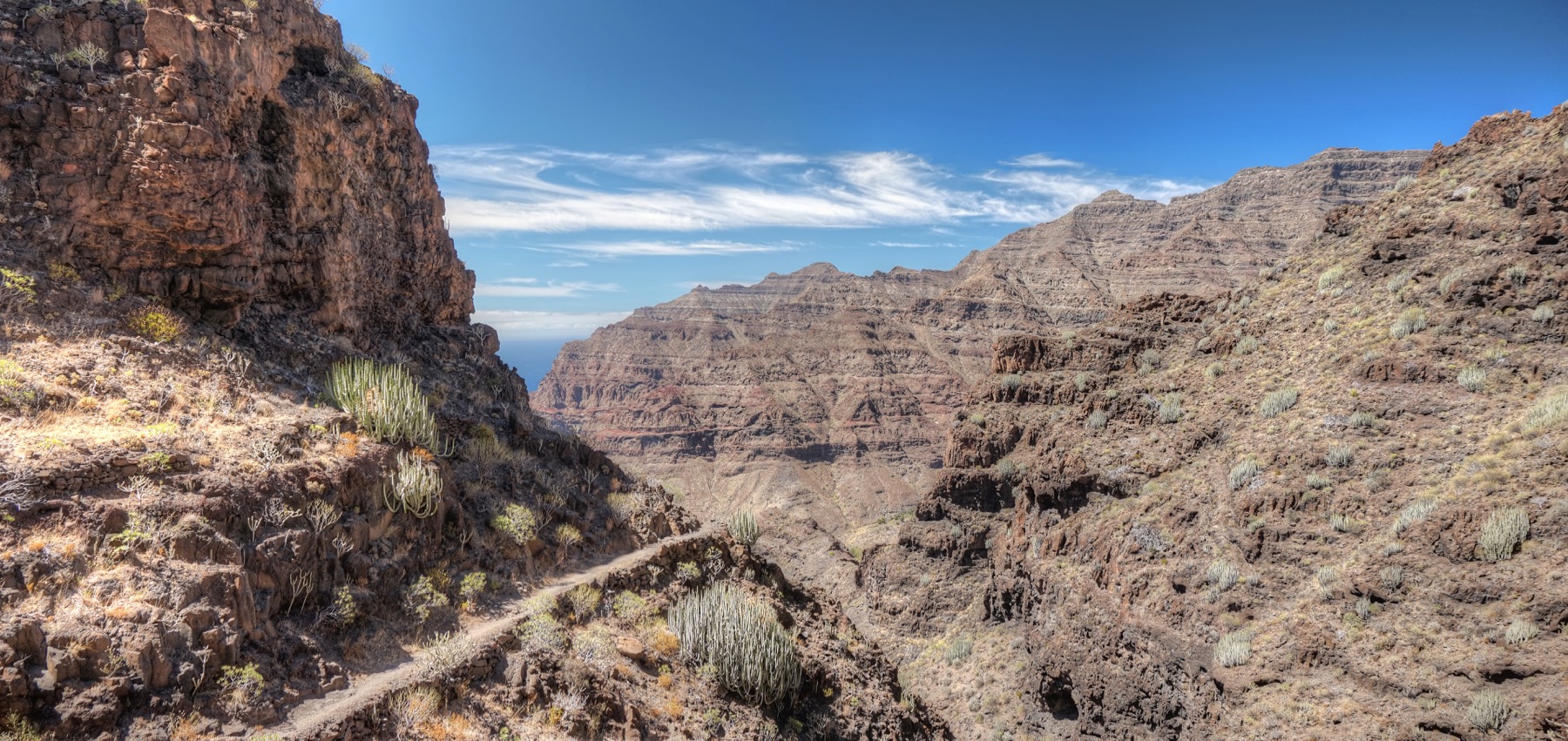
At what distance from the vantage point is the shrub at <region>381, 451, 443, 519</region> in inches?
416

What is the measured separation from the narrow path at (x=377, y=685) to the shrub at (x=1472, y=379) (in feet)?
73.7

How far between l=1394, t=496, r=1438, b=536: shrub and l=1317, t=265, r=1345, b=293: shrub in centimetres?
1091

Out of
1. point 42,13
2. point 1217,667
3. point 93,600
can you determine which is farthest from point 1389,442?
point 42,13

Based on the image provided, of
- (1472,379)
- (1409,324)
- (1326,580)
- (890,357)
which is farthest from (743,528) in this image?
(890,357)

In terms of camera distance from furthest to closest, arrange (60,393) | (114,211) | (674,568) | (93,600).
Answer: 1. (674,568)
2. (114,211)
3. (60,393)
4. (93,600)

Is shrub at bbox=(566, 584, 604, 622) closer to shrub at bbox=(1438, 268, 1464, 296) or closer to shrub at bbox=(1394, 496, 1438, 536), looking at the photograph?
shrub at bbox=(1394, 496, 1438, 536)

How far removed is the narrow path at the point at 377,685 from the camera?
24.1ft

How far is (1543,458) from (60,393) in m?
25.7

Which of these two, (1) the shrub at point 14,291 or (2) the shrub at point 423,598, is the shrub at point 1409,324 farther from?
(1) the shrub at point 14,291

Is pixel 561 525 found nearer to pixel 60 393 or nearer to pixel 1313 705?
pixel 60 393

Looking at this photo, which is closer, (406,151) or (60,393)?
(60,393)

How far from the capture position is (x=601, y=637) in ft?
37.0

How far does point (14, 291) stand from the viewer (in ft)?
30.2

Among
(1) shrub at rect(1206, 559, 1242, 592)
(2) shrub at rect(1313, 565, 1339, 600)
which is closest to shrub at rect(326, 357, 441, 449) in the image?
(1) shrub at rect(1206, 559, 1242, 592)
